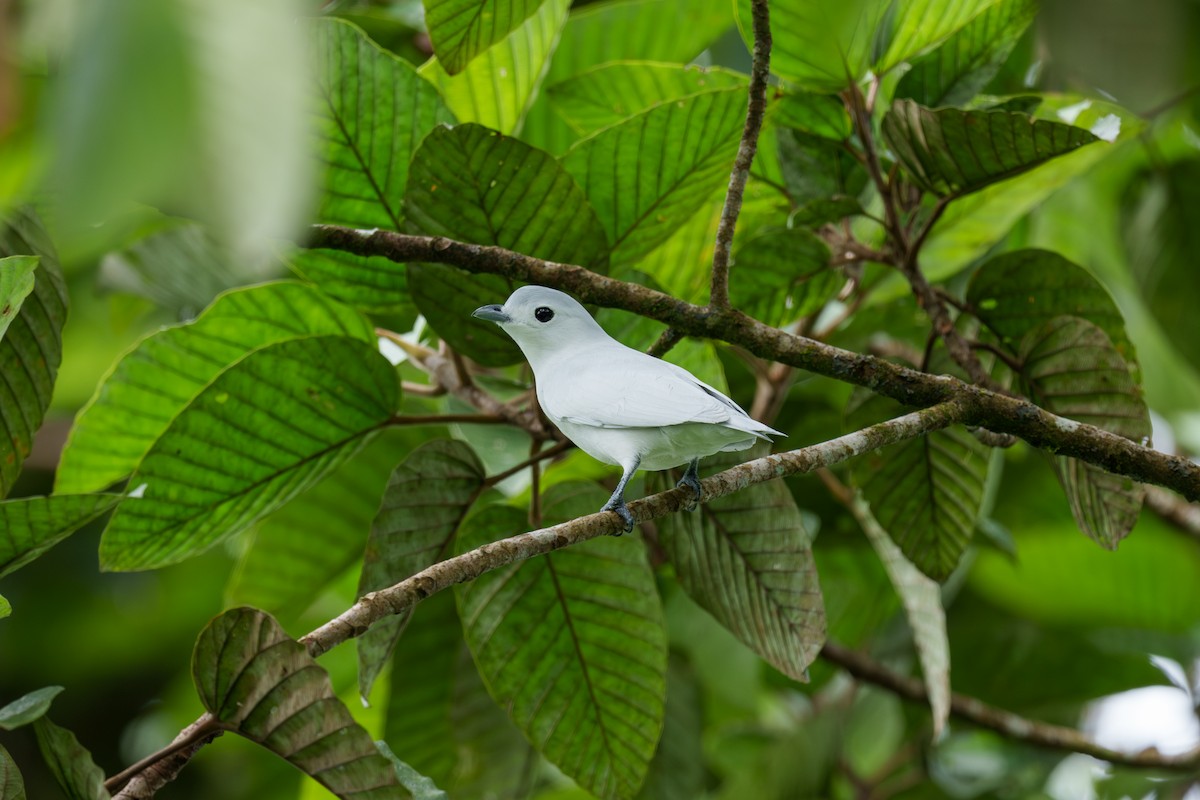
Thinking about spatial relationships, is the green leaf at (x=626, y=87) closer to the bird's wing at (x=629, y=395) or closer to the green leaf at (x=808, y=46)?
the green leaf at (x=808, y=46)

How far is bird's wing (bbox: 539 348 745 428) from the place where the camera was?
1.31 m

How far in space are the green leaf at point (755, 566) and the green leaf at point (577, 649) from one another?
75 millimetres

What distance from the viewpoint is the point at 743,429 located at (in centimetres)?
127

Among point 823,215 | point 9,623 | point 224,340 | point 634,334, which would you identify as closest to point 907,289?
point 823,215

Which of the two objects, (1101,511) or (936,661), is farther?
(936,661)

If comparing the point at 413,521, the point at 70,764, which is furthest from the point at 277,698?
the point at 413,521

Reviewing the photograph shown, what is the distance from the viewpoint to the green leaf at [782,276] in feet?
5.21

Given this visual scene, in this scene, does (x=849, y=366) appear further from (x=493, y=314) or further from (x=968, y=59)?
(x=968, y=59)

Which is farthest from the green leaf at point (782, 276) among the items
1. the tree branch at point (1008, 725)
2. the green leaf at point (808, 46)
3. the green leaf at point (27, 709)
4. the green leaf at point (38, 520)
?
the green leaf at point (27, 709)

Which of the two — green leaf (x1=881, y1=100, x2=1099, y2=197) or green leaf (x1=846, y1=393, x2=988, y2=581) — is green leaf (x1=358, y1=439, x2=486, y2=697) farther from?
green leaf (x1=881, y1=100, x2=1099, y2=197)

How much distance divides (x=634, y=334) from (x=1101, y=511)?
706mm

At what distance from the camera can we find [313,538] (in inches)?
76.6

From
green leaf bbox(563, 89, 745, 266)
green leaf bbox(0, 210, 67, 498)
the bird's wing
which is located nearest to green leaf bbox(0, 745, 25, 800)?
green leaf bbox(0, 210, 67, 498)

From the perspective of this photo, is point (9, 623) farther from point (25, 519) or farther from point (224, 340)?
point (25, 519)
